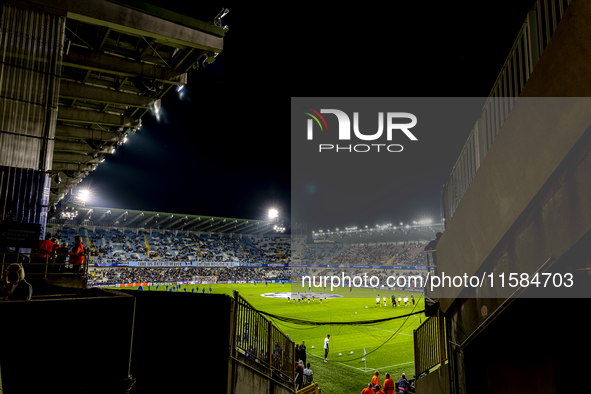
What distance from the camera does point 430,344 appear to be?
8836 millimetres

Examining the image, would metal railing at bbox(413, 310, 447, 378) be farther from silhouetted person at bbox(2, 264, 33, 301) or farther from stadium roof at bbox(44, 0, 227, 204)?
stadium roof at bbox(44, 0, 227, 204)

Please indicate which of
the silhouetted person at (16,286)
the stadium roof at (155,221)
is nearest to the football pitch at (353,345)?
the silhouetted person at (16,286)

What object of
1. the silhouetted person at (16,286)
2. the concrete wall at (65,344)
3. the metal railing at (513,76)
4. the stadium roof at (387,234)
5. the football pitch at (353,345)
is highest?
the stadium roof at (387,234)

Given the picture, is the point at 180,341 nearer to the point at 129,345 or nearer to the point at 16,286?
the point at 129,345

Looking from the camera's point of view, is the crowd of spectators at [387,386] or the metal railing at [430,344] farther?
the crowd of spectators at [387,386]

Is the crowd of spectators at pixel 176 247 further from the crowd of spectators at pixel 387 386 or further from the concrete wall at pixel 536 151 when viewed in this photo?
the concrete wall at pixel 536 151

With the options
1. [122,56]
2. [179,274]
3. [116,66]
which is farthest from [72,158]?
[179,274]

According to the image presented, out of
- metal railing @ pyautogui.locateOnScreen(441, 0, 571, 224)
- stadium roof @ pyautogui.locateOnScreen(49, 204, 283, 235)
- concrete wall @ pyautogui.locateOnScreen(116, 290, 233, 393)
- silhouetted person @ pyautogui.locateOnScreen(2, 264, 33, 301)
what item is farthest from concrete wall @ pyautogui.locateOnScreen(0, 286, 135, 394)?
stadium roof @ pyautogui.locateOnScreen(49, 204, 283, 235)

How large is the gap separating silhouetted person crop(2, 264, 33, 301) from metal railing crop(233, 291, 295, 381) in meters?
3.44

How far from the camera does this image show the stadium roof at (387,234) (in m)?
74.6

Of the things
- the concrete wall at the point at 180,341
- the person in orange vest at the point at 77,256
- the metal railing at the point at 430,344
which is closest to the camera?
the concrete wall at the point at 180,341

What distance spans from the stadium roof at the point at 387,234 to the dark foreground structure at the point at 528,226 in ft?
214

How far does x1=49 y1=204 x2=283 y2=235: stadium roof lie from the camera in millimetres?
53531

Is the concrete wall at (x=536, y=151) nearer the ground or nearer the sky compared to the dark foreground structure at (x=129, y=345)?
nearer the sky
